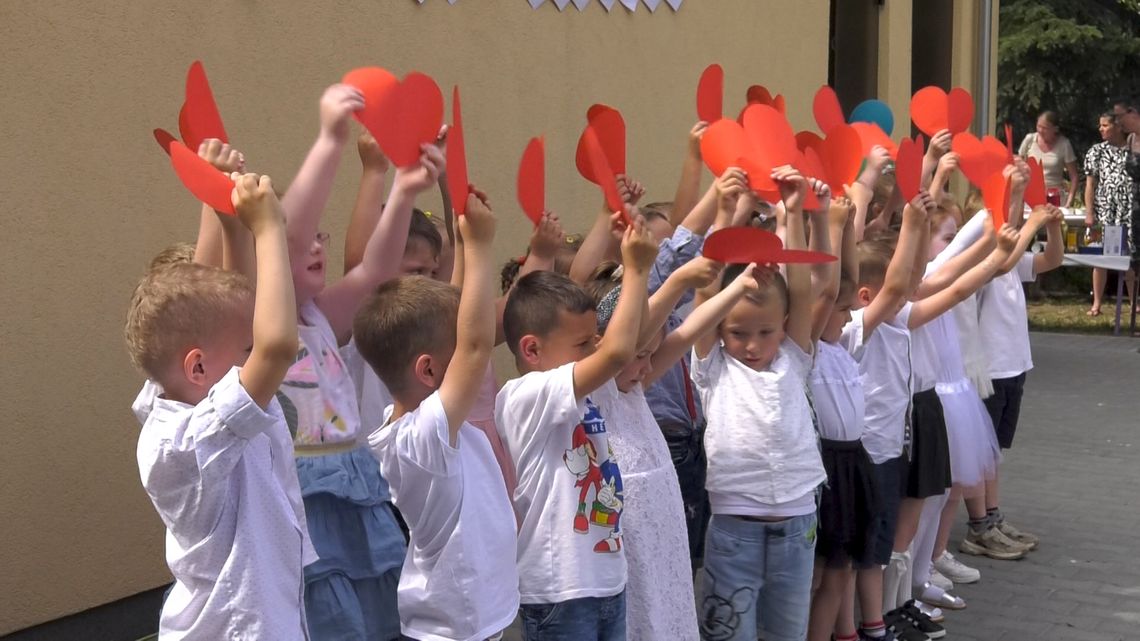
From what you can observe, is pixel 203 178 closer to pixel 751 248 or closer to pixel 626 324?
pixel 626 324

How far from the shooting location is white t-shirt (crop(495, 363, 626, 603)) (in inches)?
110

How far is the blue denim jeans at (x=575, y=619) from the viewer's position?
2801mm

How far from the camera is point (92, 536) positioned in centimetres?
395

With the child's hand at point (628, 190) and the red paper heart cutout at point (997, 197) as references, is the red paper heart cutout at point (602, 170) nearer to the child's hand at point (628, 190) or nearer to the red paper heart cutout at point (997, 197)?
→ the child's hand at point (628, 190)

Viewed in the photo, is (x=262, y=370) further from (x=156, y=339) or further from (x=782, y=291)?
(x=782, y=291)

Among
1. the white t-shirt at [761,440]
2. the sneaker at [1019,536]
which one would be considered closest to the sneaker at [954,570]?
the sneaker at [1019,536]

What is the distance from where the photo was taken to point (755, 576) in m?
3.52

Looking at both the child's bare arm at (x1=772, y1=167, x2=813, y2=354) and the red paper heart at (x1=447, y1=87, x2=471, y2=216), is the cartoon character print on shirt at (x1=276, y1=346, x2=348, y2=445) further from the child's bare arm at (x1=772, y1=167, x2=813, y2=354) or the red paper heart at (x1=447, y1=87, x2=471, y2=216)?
the child's bare arm at (x1=772, y1=167, x2=813, y2=354)

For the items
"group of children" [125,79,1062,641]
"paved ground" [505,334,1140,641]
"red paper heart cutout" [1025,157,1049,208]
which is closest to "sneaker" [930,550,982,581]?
"paved ground" [505,334,1140,641]

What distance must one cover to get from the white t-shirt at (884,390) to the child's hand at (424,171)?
192 centimetres

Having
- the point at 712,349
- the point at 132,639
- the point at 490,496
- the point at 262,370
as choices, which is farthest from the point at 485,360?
the point at 132,639

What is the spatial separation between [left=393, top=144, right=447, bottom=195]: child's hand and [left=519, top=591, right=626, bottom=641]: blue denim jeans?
38.7 inches

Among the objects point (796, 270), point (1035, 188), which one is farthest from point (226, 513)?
point (1035, 188)

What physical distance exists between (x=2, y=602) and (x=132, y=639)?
521 mm
